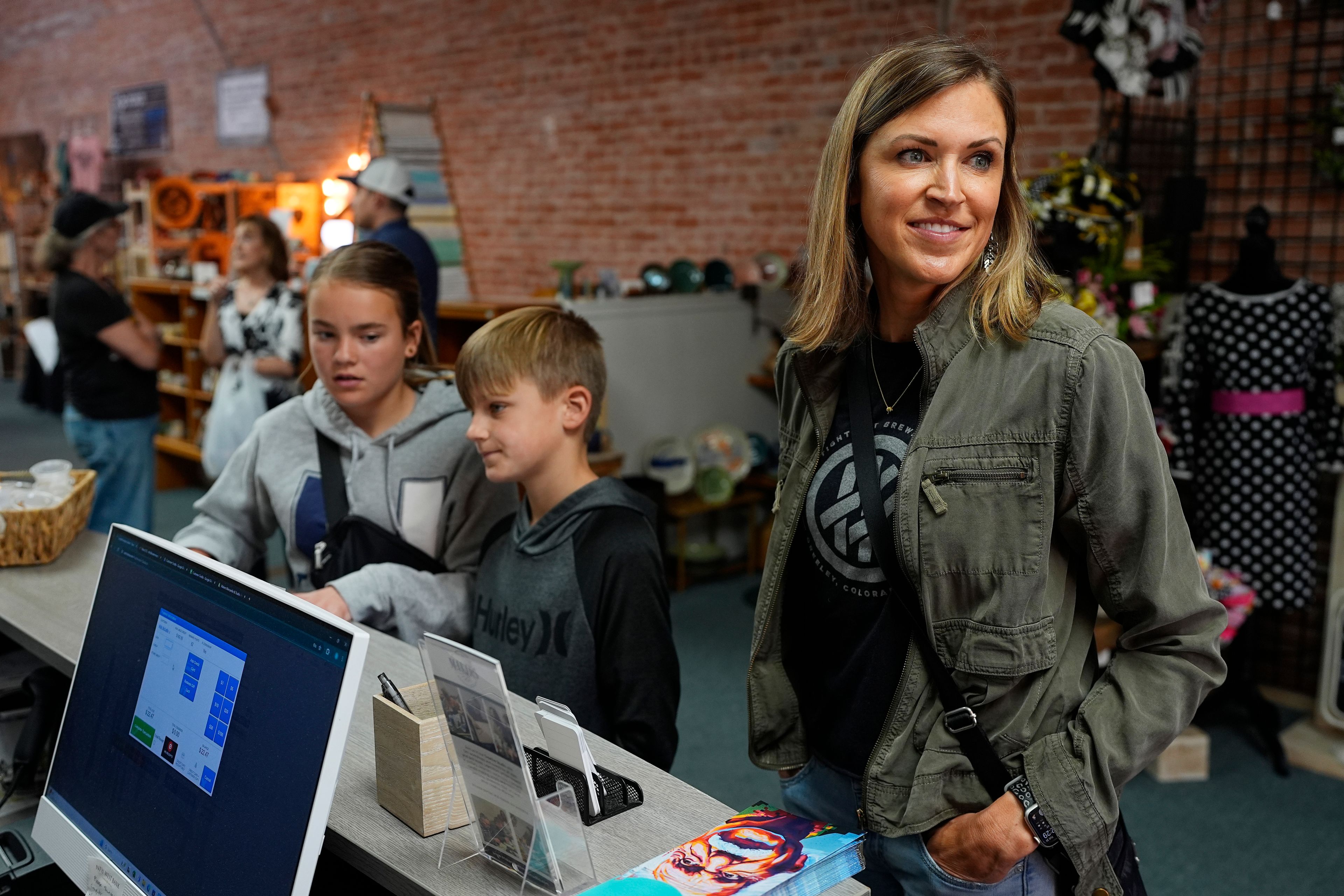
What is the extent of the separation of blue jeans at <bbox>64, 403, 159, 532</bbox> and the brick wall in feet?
8.89

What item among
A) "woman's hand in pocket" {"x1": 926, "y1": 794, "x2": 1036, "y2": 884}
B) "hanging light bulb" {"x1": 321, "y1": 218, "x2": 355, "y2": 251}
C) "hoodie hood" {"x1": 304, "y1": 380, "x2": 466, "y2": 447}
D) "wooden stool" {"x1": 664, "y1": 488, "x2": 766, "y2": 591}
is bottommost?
"wooden stool" {"x1": 664, "y1": 488, "x2": 766, "y2": 591}

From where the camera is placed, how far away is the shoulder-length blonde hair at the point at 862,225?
1.14 meters

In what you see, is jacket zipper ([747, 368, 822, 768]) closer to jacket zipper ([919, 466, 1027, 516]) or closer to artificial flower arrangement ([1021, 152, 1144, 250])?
jacket zipper ([919, 466, 1027, 516])

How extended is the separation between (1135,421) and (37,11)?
45.2 ft

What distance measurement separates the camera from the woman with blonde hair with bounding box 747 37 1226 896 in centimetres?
110

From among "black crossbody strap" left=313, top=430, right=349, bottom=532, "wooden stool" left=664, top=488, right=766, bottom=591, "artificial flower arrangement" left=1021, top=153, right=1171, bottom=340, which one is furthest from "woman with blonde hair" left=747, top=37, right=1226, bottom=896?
"wooden stool" left=664, top=488, right=766, bottom=591

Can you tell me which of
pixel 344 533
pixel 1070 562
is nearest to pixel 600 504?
pixel 344 533

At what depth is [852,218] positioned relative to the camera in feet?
4.36

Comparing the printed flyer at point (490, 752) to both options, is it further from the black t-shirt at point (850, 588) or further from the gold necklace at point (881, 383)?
the gold necklace at point (881, 383)

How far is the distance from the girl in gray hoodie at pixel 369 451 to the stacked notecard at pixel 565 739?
73cm

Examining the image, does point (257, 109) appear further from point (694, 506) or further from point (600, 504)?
point (600, 504)

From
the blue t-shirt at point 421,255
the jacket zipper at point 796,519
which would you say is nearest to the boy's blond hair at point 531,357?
the jacket zipper at point 796,519

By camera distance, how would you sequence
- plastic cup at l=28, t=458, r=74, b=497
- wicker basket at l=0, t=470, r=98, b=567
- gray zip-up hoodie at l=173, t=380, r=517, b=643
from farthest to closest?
1. plastic cup at l=28, t=458, r=74, b=497
2. wicker basket at l=0, t=470, r=98, b=567
3. gray zip-up hoodie at l=173, t=380, r=517, b=643

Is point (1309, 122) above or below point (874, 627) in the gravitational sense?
above
